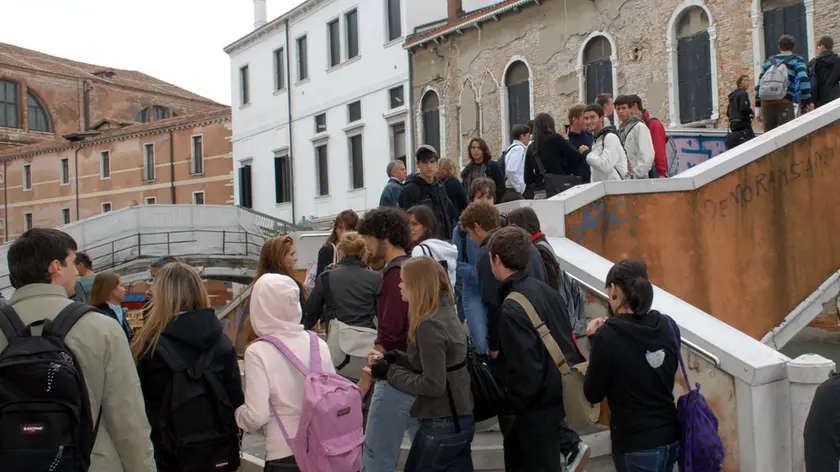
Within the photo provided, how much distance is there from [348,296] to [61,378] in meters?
2.21

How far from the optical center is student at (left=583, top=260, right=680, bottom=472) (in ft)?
13.0

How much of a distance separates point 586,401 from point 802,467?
2.00m

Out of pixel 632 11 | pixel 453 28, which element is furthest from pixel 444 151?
pixel 632 11

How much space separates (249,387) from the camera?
3.85 m

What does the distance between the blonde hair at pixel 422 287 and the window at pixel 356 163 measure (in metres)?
22.1

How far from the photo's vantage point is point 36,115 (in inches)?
2026

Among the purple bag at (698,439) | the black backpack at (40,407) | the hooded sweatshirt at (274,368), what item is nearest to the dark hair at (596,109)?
the purple bag at (698,439)

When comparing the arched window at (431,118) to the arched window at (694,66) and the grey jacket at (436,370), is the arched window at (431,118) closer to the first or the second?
the arched window at (694,66)

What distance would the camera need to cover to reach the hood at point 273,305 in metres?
3.97

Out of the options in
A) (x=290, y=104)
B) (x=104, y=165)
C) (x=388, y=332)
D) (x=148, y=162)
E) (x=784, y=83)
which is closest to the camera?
(x=388, y=332)

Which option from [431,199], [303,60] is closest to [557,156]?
[431,199]

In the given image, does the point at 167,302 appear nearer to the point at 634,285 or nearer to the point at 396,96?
the point at 634,285

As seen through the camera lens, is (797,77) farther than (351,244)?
Yes

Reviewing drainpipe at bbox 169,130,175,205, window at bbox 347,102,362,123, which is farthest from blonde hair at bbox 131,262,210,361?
drainpipe at bbox 169,130,175,205
